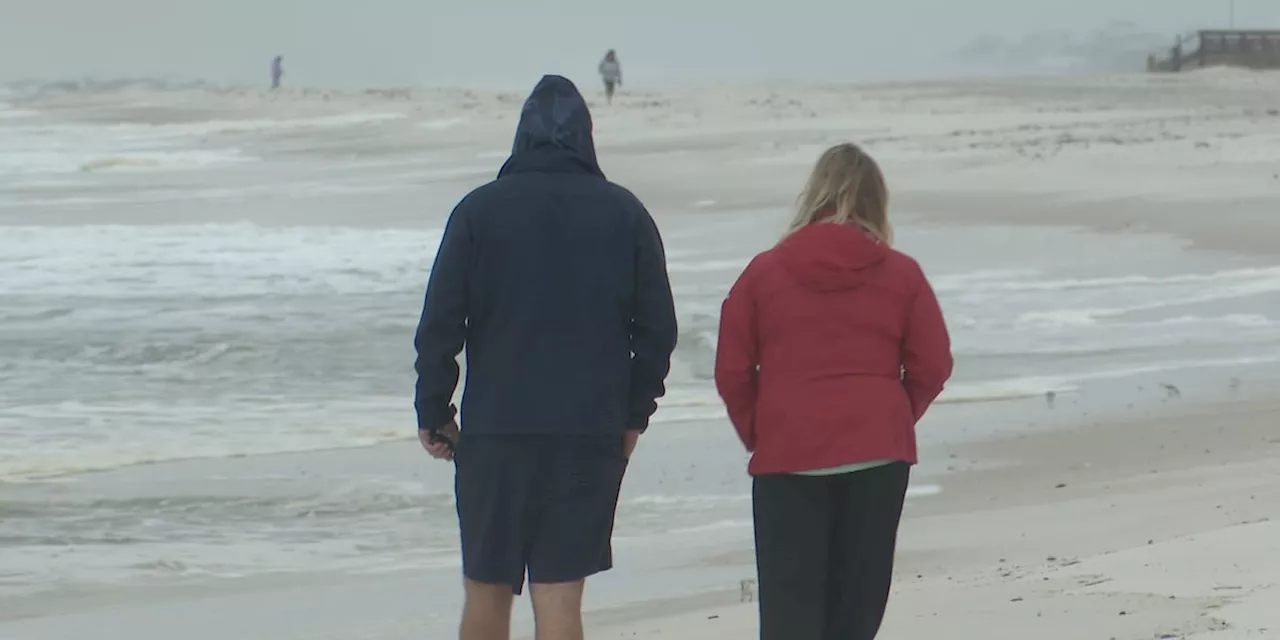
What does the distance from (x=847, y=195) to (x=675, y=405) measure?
22.6ft

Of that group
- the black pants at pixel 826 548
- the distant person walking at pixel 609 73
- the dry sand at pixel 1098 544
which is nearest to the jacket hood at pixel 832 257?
the black pants at pixel 826 548

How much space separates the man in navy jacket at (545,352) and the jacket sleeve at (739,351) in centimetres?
12

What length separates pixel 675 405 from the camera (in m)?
10.8

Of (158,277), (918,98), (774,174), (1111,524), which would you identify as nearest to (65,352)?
(158,277)

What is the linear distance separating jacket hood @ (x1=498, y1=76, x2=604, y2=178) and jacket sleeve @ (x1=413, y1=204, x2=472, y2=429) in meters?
0.20

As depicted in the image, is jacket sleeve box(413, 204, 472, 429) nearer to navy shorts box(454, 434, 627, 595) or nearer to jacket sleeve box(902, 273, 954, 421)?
navy shorts box(454, 434, 627, 595)

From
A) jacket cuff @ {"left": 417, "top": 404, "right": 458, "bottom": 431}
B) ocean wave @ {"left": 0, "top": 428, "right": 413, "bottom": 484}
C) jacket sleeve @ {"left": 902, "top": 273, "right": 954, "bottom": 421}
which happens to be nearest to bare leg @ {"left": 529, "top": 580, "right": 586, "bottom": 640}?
jacket cuff @ {"left": 417, "top": 404, "right": 458, "bottom": 431}

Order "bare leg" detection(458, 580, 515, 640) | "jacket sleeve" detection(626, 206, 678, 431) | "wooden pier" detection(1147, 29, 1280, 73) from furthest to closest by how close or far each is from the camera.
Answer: "wooden pier" detection(1147, 29, 1280, 73)
"bare leg" detection(458, 580, 515, 640)
"jacket sleeve" detection(626, 206, 678, 431)

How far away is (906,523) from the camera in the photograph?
7.47m

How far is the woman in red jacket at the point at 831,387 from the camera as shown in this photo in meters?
3.86

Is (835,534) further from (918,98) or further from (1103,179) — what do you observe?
(918,98)

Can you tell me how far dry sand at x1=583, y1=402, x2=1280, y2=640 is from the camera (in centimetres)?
480

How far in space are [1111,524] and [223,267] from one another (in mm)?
11813

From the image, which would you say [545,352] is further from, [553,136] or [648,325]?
[553,136]
